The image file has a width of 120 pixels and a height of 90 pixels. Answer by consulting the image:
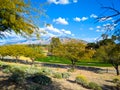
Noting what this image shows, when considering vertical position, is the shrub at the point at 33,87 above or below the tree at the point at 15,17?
below

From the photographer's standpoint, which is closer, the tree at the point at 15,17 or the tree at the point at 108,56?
the tree at the point at 15,17

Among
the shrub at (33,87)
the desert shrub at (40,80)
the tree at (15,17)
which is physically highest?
the tree at (15,17)

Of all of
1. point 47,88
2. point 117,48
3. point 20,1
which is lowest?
point 47,88

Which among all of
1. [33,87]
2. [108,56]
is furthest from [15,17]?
[108,56]

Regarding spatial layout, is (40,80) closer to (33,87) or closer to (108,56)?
(33,87)

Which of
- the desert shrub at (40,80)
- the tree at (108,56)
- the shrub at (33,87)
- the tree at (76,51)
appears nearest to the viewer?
the shrub at (33,87)

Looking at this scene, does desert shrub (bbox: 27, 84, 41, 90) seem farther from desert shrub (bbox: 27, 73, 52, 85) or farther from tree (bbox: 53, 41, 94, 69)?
tree (bbox: 53, 41, 94, 69)

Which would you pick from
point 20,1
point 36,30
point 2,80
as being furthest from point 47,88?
point 20,1

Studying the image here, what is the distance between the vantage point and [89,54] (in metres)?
53.3

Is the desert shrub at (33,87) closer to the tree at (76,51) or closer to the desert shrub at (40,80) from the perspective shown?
the desert shrub at (40,80)

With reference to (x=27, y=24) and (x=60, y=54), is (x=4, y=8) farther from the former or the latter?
(x=60, y=54)

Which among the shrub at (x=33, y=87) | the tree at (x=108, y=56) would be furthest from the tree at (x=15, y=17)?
the tree at (x=108, y=56)

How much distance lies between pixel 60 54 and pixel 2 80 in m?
39.4

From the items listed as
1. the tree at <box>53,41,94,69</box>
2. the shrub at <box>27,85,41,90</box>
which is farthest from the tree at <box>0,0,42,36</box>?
the tree at <box>53,41,94,69</box>
